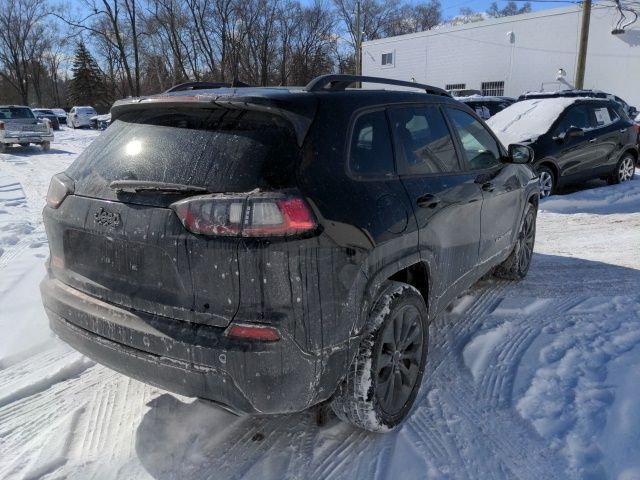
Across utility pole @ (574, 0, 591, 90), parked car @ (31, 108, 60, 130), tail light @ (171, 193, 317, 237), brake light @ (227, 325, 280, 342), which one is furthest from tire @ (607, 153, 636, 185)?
parked car @ (31, 108, 60, 130)

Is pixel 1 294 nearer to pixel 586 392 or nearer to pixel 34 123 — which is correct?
pixel 586 392

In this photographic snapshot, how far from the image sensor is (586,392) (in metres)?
3.12

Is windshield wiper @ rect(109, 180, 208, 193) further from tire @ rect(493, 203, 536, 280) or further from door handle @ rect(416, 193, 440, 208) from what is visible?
tire @ rect(493, 203, 536, 280)

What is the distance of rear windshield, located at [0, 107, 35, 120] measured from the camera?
18656mm

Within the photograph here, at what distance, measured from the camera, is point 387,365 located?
2.79 m

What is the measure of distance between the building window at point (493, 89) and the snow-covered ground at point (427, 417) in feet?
93.4

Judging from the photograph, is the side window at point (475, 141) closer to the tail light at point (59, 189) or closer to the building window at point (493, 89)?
the tail light at point (59, 189)

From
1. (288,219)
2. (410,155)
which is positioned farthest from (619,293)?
(288,219)

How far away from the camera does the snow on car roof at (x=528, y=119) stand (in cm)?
909

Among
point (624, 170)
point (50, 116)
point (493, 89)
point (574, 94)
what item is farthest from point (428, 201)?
point (50, 116)

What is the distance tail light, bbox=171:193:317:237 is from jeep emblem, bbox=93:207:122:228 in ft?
1.37

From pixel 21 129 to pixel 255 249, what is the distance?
19.3m

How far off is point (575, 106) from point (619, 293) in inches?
227

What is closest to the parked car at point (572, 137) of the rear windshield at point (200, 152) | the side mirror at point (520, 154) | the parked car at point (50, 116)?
the side mirror at point (520, 154)
